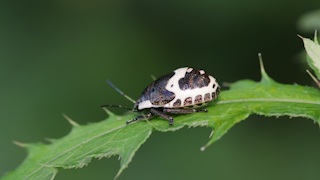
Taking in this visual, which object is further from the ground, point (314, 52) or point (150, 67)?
point (314, 52)

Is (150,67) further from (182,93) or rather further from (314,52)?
(314,52)

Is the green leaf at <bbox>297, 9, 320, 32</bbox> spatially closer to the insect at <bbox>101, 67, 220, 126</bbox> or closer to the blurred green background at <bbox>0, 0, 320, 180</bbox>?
the blurred green background at <bbox>0, 0, 320, 180</bbox>

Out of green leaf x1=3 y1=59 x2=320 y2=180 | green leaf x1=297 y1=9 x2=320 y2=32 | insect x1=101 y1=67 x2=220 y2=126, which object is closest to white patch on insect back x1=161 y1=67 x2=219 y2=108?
insect x1=101 y1=67 x2=220 y2=126

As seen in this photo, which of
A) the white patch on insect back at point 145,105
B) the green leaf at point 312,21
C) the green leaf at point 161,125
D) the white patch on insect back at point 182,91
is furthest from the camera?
the green leaf at point 312,21

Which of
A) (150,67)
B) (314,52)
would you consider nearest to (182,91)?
(314,52)

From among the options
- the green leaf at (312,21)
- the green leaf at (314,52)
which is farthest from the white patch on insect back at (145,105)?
the green leaf at (312,21)

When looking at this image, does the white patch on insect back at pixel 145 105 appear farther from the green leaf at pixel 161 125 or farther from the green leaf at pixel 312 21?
the green leaf at pixel 312 21

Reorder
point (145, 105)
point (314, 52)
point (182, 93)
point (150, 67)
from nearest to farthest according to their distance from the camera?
1. point (314, 52)
2. point (182, 93)
3. point (145, 105)
4. point (150, 67)
